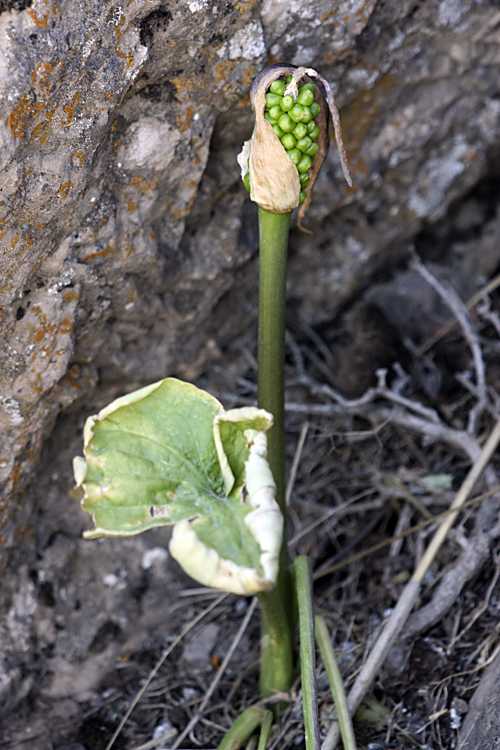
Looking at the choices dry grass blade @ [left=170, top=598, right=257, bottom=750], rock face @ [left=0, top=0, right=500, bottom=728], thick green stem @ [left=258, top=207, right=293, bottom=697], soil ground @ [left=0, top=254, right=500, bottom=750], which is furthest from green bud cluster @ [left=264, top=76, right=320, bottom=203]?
dry grass blade @ [left=170, top=598, right=257, bottom=750]

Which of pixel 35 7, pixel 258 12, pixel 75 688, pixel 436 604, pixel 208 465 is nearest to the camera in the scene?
pixel 35 7

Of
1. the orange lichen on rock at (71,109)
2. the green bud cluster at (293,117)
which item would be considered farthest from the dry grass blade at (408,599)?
the orange lichen on rock at (71,109)

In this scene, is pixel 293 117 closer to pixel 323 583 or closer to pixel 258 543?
pixel 258 543

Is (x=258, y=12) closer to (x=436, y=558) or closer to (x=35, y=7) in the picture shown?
(x=35, y=7)

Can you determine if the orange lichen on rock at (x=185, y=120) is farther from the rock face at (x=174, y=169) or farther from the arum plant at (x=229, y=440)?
the arum plant at (x=229, y=440)

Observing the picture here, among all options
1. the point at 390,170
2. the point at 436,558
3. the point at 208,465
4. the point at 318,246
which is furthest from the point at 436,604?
the point at 390,170

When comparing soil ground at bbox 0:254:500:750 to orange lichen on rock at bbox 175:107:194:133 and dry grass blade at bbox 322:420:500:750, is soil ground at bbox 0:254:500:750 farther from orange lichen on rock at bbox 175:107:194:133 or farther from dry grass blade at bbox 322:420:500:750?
orange lichen on rock at bbox 175:107:194:133

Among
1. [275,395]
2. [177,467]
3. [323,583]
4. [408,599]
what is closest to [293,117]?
[275,395]
